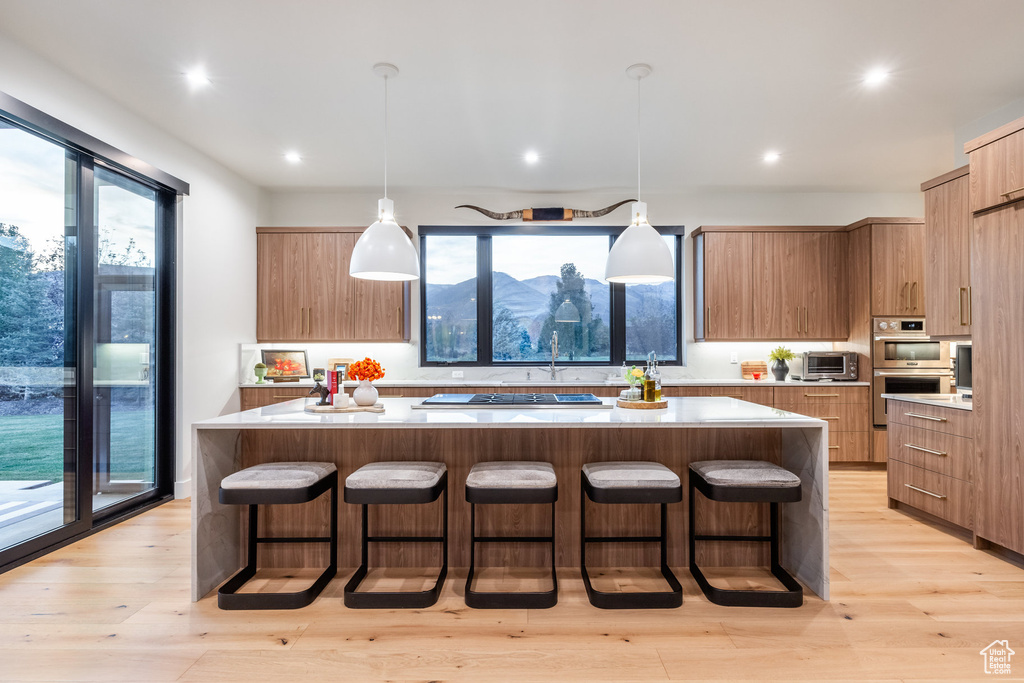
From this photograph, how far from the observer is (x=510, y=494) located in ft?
7.09

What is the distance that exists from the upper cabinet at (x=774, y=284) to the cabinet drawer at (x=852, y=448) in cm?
93

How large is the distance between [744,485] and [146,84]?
154 inches

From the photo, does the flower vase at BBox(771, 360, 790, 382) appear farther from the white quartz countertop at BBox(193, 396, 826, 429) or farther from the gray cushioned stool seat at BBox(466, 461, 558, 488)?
the gray cushioned stool seat at BBox(466, 461, 558, 488)

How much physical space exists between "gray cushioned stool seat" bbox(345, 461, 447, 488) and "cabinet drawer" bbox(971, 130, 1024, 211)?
322 centimetres

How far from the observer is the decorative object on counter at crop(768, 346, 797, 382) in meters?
5.07

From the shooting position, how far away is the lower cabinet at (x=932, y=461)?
119 inches

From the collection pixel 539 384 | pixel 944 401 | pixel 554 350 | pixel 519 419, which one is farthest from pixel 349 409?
pixel 944 401

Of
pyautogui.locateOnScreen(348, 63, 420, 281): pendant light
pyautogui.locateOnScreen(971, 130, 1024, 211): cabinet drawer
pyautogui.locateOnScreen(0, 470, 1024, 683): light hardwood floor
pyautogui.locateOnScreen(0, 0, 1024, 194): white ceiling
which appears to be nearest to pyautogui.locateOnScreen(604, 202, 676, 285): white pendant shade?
pyautogui.locateOnScreen(0, 0, 1024, 194): white ceiling

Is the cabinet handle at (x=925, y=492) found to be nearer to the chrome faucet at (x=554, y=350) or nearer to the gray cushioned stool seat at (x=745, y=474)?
the gray cushioned stool seat at (x=745, y=474)

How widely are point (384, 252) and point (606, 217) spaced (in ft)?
10.6

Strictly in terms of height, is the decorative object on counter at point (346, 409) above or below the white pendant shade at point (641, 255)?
below

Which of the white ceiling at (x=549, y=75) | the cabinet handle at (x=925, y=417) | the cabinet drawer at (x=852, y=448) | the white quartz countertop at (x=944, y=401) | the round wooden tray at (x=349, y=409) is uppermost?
the white ceiling at (x=549, y=75)

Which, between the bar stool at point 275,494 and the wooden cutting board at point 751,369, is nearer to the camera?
the bar stool at point 275,494

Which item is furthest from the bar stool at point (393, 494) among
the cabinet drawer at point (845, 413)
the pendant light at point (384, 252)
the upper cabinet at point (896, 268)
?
the upper cabinet at point (896, 268)
